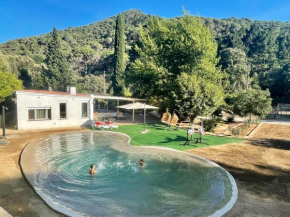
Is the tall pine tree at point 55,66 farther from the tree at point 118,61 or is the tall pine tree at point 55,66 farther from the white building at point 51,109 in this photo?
the white building at point 51,109

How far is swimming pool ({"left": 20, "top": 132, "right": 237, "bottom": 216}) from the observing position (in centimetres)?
699

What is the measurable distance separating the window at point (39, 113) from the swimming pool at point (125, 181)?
603 cm

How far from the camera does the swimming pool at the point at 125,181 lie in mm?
6991

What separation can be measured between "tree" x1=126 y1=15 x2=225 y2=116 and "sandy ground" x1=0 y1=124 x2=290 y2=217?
7676mm

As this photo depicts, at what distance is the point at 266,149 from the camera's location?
45.5 feet

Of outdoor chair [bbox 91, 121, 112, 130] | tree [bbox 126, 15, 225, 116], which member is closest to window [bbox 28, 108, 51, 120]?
outdoor chair [bbox 91, 121, 112, 130]

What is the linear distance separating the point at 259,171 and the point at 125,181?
628cm

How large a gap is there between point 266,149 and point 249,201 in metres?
7.96

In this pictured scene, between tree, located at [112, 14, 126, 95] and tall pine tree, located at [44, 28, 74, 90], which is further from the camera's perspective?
tall pine tree, located at [44, 28, 74, 90]

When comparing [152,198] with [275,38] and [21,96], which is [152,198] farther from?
[275,38]

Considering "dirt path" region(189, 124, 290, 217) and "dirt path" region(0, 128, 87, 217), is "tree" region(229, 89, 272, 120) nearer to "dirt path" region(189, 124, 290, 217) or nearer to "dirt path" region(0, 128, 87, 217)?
"dirt path" region(189, 124, 290, 217)

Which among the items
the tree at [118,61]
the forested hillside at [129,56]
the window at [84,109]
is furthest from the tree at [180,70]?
the tree at [118,61]

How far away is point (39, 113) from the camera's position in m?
20.1

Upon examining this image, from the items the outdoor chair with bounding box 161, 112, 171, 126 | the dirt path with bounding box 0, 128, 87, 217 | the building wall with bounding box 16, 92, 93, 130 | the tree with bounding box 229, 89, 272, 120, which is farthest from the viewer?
the tree with bounding box 229, 89, 272, 120
